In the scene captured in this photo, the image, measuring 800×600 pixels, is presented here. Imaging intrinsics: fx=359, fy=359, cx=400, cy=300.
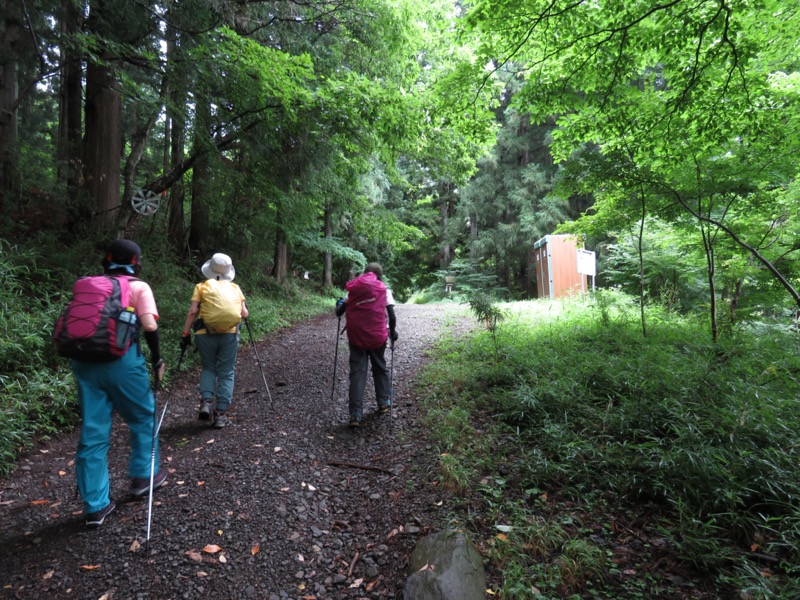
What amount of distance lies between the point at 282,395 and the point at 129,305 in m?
2.96

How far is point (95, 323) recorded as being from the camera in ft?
8.26

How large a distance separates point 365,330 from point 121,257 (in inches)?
96.6

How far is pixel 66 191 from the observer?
7508mm

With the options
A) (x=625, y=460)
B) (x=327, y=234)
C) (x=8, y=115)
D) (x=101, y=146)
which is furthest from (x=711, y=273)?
(x=327, y=234)

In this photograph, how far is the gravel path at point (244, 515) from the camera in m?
2.24

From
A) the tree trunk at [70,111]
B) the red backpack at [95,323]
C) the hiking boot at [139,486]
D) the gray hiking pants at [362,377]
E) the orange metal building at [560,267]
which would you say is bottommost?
the hiking boot at [139,486]

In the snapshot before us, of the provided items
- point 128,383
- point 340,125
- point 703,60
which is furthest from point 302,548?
point 703,60

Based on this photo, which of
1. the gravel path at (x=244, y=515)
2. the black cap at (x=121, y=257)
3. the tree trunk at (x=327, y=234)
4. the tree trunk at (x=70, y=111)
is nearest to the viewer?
the gravel path at (x=244, y=515)

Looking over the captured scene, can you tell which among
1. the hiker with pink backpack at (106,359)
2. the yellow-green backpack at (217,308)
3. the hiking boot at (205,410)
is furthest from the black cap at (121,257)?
the hiking boot at (205,410)

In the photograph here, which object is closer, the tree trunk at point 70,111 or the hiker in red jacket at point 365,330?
the hiker in red jacket at point 365,330

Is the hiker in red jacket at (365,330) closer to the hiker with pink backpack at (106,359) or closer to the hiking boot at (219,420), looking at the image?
the hiking boot at (219,420)

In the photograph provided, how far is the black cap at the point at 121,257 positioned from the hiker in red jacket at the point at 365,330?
216 centimetres

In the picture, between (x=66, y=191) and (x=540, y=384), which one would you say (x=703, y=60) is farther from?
(x=66, y=191)

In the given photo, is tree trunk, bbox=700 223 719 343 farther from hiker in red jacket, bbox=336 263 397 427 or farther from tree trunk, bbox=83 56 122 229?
tree trunk, bbox=83 56 122 229
